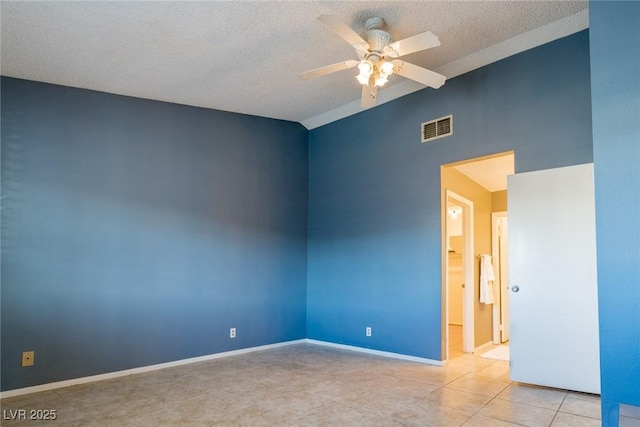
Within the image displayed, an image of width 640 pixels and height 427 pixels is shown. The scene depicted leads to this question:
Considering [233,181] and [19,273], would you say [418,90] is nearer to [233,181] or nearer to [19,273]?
[233,181]

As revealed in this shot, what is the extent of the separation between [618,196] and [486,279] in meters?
3.88

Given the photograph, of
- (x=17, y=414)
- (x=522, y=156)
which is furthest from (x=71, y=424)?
(x=522, y=156)

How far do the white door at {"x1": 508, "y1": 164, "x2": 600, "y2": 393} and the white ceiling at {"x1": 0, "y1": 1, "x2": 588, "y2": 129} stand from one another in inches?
50.5

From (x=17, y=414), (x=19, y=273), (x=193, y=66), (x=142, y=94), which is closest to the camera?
(x=17, y=414)

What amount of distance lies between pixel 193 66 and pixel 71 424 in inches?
120

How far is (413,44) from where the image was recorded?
273cm

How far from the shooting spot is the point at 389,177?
4.87 m

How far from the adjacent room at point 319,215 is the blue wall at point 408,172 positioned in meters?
0.02

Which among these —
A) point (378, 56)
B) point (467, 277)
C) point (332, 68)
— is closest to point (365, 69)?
point (378, 56)

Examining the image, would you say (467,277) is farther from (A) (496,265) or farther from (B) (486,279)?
(A) (496,265)

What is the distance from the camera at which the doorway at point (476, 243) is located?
454 centimetres

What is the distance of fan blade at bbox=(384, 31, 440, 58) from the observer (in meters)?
2.63

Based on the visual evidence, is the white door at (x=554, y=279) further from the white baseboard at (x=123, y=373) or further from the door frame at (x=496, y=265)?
the white baseboard at (x=123, y=373)

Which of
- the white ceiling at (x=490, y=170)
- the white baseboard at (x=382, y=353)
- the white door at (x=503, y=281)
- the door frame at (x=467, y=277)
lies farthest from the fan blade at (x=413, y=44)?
the white door at (x=503, y=281)
